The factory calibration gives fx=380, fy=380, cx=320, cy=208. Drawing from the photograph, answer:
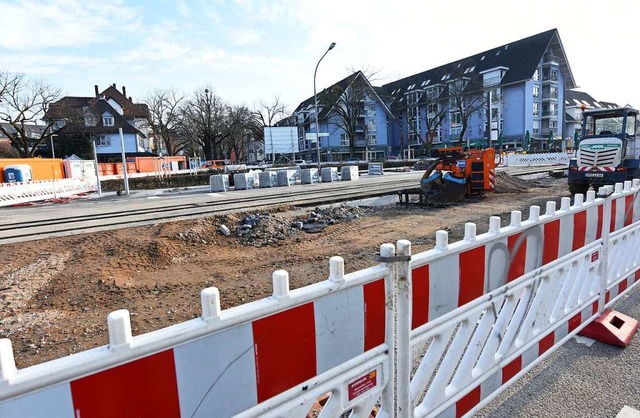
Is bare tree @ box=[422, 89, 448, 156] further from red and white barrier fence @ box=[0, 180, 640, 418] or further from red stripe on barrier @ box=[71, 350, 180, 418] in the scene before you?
red stripe on barrier @ box=[71, 350, 180, 418]

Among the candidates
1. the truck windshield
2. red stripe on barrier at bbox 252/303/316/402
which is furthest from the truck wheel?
red stripe on barrier at bbox 252/303/316/402

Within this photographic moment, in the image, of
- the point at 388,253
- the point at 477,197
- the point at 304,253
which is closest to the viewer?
the point at 388,253

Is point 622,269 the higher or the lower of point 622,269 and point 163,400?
the lower

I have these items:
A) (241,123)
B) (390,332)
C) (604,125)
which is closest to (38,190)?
(390,332)

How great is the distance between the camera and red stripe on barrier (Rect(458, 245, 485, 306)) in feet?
8.30

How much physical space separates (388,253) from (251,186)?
2176cm

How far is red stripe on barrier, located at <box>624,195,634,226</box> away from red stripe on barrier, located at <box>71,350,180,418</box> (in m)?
5.50

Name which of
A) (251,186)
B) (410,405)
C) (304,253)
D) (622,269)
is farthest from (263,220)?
(251,186)

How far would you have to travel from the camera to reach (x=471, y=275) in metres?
2.60

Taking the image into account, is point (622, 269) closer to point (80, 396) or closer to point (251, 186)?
point (80, 396)

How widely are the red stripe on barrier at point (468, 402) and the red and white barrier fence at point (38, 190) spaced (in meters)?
22.4

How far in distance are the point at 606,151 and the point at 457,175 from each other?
5.19 metres

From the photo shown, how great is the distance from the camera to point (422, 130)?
232ft

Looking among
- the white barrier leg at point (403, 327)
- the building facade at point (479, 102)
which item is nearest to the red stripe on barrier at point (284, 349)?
the white barrier leg at point (403, 327)
